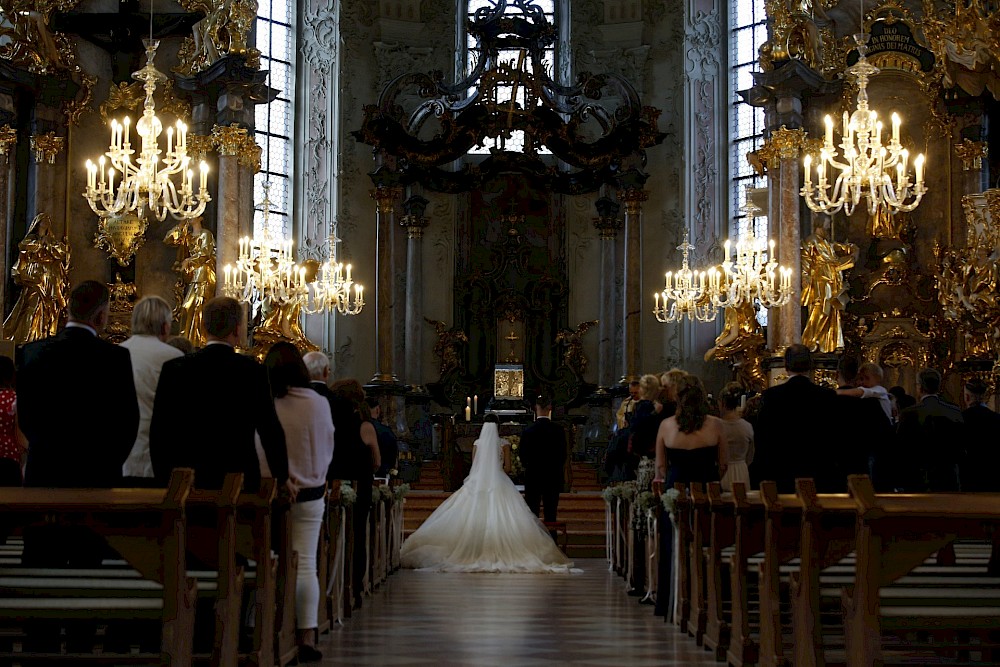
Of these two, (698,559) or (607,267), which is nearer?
(698,559)

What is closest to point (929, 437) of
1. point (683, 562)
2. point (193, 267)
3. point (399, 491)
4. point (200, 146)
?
point (683, 562)

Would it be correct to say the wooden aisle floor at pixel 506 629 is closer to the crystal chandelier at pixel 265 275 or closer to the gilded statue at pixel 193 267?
the crystal chandelier at pixel 265 275

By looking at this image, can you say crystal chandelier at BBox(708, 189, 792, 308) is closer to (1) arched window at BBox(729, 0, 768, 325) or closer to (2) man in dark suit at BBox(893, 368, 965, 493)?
(1) arched window at BBox(729, 0, 768, 325)

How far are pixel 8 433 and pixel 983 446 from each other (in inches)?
245

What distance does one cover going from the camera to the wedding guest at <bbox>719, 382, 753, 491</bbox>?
30.4 feet

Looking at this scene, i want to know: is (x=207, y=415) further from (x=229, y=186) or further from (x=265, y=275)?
(x=229, y=186)

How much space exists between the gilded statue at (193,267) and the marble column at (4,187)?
2.18 metres

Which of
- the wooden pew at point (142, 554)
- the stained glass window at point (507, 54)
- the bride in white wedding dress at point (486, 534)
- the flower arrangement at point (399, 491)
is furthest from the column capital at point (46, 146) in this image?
the wooden pew at point (142, 554)

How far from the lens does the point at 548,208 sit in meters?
23.0

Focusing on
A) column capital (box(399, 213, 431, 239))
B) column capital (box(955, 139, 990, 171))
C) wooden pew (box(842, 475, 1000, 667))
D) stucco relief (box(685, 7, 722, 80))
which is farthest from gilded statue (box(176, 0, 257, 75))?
wooden pew (box(842, 475, 1000, 667))

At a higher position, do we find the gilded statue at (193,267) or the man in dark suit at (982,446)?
the gilded statue at (193,267)

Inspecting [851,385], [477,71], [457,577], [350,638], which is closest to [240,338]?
[350,638]

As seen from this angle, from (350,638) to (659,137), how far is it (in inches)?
604

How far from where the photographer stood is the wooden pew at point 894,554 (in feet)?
15.2
